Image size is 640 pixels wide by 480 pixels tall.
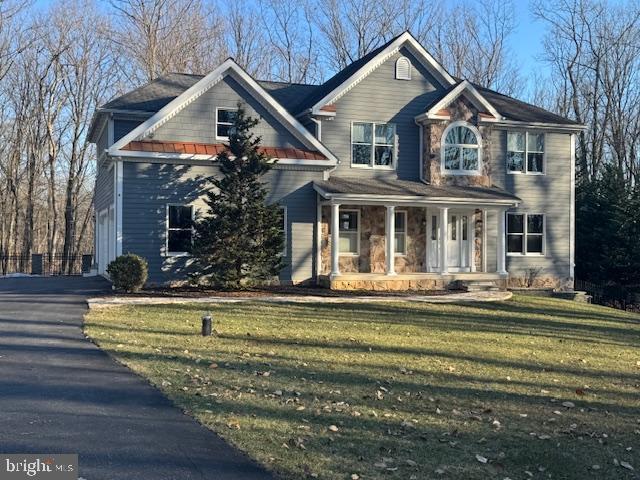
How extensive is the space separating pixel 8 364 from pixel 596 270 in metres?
23.2

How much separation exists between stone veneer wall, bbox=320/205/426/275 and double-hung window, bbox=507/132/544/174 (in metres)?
4.08

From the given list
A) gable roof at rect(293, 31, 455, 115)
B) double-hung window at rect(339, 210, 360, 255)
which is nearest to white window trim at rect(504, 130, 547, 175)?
gable roof at rect(293, 31, 455, 115)

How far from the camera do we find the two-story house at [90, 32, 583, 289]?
65.6 ft

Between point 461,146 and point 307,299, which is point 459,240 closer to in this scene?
point 461,146

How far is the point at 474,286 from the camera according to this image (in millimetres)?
21750

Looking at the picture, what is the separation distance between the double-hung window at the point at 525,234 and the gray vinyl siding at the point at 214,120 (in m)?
8.67

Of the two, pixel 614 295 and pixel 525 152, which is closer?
pixel 525 152

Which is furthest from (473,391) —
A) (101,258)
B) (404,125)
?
(101,258)

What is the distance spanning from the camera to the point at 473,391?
327 inches

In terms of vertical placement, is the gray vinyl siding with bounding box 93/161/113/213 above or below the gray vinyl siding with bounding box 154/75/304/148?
below

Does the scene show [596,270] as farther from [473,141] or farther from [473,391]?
[473,391]

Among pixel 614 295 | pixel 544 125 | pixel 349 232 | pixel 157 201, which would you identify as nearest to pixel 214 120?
pixel 157 201

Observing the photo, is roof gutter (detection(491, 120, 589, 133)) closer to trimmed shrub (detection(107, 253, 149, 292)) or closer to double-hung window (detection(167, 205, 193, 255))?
double-hung window (detection(167, 205, 193, 255))

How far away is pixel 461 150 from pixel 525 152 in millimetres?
2832
